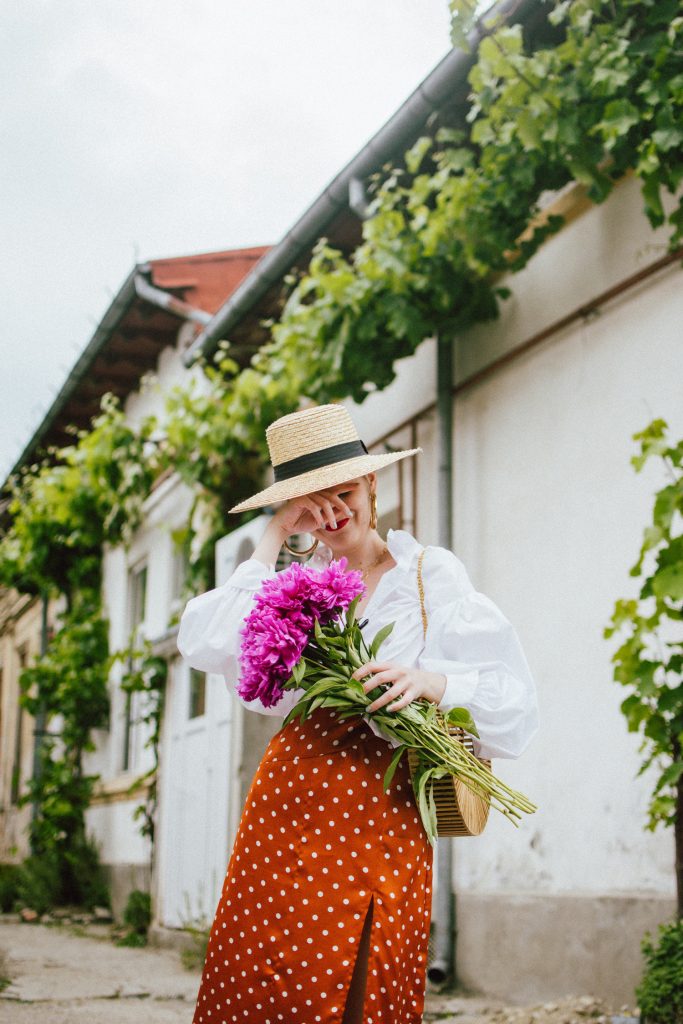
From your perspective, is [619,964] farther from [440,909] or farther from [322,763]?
[322,763]

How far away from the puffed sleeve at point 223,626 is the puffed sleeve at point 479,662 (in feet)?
1.01

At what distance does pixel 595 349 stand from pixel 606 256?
1.33 feet

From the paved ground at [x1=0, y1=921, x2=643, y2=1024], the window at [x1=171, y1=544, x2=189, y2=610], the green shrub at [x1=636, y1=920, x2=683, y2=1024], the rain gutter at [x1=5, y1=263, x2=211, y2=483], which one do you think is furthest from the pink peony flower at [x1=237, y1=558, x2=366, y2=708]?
the window at [x1=171, y1=544, x2=189, y2=610]

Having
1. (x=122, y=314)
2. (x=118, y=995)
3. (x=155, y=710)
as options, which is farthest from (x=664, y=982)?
(x=122, y=314)

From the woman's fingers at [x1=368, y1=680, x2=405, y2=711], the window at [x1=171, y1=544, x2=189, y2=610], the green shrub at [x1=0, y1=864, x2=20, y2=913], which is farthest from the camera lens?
the green shrub at [x1=0, y1=864, x2=20, y2=913]

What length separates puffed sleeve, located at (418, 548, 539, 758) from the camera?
6.98ft

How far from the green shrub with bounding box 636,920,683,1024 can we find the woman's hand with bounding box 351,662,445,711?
204 centimetres

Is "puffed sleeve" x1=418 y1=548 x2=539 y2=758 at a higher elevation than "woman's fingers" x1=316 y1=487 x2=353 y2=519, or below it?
below

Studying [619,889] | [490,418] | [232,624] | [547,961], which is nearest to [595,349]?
[490,418]

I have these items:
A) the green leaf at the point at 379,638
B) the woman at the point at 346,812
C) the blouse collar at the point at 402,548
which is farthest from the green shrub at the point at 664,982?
the green leaf at the point at 379,638

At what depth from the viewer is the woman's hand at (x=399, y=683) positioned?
6.53 ft

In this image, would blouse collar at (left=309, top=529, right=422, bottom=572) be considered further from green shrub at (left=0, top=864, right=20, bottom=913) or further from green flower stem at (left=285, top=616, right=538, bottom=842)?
green shrub at (left=0, top=864, right=20, bottom=913)

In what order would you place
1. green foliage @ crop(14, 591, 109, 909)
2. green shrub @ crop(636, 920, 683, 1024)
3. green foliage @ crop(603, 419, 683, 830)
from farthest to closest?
green foliage @ crop(14, 591, 109, 909)
green foliage @ crop(603, 419, 683, 830)
green shrub @ crop(636, 920, 683, 1024)

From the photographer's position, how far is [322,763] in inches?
84.3
